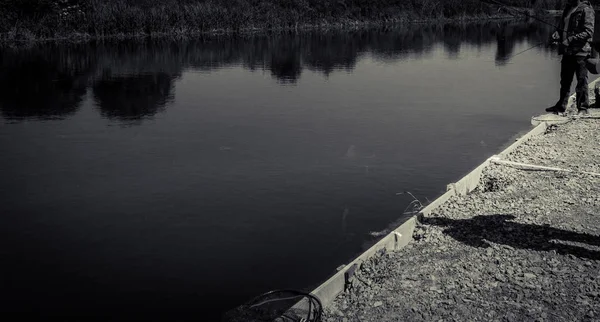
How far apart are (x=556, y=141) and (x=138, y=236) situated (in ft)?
19.4

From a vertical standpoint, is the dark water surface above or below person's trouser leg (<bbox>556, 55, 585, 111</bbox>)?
below

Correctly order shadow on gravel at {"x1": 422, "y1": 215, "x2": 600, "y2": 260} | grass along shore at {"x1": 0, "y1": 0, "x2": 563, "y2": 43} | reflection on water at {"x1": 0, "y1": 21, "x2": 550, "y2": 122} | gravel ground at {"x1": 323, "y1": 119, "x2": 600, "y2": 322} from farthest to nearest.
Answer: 1. grass along shore at {"x1": 0, "y1": 0, "x2": 563, "y2": 43}
2. reflection on water at {"x1": 0, "y1": 21, "x2": 550, "y2": 122}
3. shadow on gravel at {"x1": 422, "y1": 215, "x2": 600, "y2": 260}
4. gravel ground at {"x1": 323, "y1": 119, "x2": 600, "y2": 322}

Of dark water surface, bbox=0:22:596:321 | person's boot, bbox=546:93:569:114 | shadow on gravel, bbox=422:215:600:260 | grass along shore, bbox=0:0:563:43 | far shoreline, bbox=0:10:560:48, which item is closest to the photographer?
shadow on gravel, bbox=422:215:600:260

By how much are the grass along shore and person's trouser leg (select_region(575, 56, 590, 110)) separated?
12699 mm

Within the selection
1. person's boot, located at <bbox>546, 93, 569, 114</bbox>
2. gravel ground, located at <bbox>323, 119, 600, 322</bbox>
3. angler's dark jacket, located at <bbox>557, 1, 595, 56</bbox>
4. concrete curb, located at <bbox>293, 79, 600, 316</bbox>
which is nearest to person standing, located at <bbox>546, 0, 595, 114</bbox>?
angler's dark jacket, located at <bbox>557, 1, 595, 56</bbox>

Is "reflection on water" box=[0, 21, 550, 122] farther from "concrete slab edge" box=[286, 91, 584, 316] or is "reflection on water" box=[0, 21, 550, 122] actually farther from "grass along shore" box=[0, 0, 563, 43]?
"concrete slab edge" box=[286, 91, 584, 316]

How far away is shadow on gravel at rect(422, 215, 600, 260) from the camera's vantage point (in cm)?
555

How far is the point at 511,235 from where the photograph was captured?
5879 millimetres

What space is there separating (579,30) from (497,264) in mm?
5673

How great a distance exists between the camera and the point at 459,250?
5613mm

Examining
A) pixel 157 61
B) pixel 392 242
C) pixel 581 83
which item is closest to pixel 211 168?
pixel 392 242

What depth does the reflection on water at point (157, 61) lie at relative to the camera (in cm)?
1363

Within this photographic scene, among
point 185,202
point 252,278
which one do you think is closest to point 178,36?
point 185,202

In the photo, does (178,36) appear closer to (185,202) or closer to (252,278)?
(185,202)
